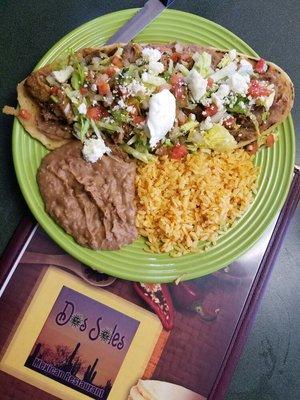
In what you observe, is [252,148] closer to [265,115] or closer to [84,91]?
[265,115]

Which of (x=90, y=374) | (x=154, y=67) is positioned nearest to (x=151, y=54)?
(x=154, y=67)

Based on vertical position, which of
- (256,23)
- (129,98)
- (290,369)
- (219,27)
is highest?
(256,23)

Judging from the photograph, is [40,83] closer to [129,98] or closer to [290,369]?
[129,98]

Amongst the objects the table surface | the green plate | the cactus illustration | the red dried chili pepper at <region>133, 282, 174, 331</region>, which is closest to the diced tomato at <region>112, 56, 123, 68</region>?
the green plate

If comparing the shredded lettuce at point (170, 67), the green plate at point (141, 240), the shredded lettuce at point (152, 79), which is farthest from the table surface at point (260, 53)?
the shredded lettuce at point (152, 79)

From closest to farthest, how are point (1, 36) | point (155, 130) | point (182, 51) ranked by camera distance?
point (155, 130) → point (182, 51) → point (1, 36)

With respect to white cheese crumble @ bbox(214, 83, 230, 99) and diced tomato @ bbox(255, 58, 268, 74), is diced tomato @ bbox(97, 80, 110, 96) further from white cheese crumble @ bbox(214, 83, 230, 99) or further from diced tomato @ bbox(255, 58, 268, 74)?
diced tomato @ bbox(255, 58, 268, 74)

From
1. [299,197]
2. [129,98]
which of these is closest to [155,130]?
[129,98]

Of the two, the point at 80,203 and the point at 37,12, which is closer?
the point at 80,203
